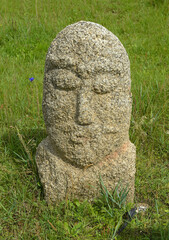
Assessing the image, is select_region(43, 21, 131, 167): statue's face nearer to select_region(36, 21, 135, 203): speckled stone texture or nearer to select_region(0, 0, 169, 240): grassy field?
select_region(36, 21, 135, 203): speckled stone texture

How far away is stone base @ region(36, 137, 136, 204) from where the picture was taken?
7.29 feet

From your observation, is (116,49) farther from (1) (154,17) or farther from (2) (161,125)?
(1) (154,17)

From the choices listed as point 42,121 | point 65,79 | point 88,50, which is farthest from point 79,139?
point 42,121

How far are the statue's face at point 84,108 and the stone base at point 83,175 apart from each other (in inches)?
3.1

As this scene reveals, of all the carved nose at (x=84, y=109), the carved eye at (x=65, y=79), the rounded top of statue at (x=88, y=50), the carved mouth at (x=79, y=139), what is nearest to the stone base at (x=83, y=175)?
the carved mouth at (x=79, y=139)

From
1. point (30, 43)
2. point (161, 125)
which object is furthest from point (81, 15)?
point (161, 125)

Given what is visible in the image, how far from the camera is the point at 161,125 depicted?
10.3ft

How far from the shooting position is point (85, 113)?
2.01 m

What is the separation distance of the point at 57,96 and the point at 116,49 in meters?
0.52

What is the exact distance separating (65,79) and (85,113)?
271 millimetres

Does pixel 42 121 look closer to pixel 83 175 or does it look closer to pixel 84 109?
pixel 83 175

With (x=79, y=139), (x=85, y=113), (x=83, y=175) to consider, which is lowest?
(x=83, y=175)

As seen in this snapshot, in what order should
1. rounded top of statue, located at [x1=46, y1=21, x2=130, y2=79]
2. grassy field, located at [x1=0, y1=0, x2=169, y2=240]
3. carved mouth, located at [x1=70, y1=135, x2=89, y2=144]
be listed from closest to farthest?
rounded top of statue, located at [x1=46, y1=21, x2=130, y2=79], carved mouth, located at [x1=70, y1=135, x2=89, y2=144], grassy field, located at [x1=0, y1=0, x2=169, y2=240]

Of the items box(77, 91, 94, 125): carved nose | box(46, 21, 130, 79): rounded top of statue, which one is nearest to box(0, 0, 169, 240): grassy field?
box(77, 91, 94, 125): carved nose
